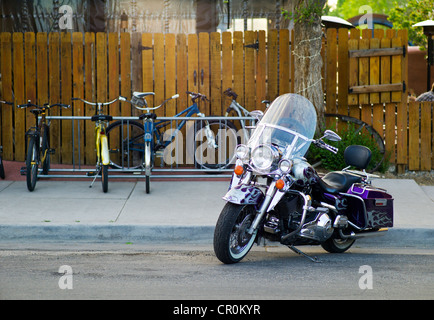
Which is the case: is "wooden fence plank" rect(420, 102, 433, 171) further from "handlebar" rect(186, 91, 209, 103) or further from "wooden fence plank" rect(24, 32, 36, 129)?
"wooden fence plank" rect(24, 32, 36, 129)

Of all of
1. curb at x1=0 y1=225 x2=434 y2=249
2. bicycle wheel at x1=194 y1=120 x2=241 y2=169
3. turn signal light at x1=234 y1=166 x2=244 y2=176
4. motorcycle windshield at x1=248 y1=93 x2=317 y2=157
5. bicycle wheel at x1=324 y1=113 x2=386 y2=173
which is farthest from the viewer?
bicycle wheel at x1=324 y1=113 x2=386 y2=173

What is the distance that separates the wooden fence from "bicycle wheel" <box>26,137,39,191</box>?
6.47ft

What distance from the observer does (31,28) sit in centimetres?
1522

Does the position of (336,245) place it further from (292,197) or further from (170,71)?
(170,71)

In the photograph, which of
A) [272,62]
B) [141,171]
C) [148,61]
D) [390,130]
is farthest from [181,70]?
[390,130]

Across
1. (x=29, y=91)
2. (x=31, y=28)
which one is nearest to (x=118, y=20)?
(x=31, y=28)

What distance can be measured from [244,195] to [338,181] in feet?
4.00

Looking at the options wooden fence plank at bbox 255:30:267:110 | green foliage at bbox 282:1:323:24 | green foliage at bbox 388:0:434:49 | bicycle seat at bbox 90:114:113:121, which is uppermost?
green foliage at bbox 388:0:434:49

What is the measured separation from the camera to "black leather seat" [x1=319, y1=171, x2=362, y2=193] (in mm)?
7105

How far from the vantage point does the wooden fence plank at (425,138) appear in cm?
1163

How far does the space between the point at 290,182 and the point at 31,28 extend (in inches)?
399

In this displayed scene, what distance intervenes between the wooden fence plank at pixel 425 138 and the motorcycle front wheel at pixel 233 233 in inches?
226

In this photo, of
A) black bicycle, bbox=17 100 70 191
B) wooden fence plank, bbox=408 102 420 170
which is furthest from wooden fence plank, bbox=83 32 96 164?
wooden fence plank, bbox=408 102 420 170
